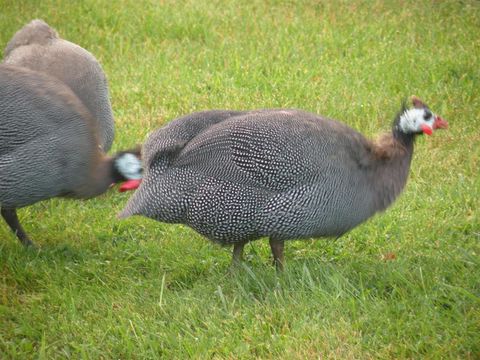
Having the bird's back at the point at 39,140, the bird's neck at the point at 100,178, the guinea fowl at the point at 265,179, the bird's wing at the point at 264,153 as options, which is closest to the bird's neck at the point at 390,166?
the guinea fowl at the point at 265,179

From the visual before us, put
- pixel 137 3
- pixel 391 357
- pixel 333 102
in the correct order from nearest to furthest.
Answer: pixel 391 357
pixel 333 102
pixel 137 3

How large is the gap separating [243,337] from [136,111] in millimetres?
3318

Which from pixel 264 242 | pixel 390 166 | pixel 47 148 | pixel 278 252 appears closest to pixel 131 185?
pixel 47 148

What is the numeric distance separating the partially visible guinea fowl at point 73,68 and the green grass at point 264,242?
0.59m

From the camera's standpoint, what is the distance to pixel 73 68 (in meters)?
5.86

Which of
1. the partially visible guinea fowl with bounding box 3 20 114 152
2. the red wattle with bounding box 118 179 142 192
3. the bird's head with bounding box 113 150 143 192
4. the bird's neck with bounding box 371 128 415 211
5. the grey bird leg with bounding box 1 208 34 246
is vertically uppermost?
the bird's neck with bounding box 371 128 415 211

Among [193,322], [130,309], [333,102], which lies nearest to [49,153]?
[130,309]

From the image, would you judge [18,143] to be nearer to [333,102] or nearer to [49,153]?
[49,153]

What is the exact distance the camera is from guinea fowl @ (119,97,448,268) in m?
4.45

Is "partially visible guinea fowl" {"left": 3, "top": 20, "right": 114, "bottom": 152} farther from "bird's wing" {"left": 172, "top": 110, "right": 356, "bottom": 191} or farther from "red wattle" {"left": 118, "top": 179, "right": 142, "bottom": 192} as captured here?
"bird's wing" {"left": 172, "top": 110, "right": 356, "bottom": 191}

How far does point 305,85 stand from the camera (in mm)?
7191

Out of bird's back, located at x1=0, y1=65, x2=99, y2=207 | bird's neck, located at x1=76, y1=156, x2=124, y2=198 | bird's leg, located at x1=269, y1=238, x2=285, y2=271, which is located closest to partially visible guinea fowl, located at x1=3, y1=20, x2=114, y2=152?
bird's neck, located at x1=76, y1=156, x2=124, y2=198

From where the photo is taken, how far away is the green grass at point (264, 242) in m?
4.08

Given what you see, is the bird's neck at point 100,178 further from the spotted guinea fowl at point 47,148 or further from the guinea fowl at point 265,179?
the guinea fowl at point 265,179
